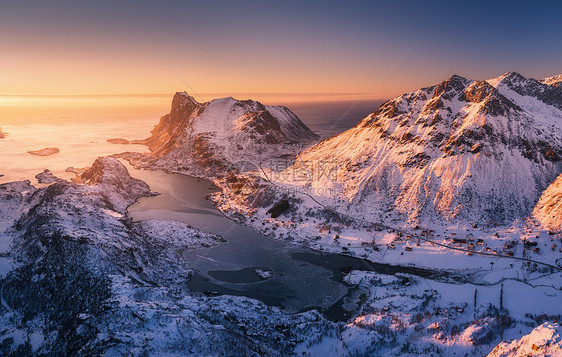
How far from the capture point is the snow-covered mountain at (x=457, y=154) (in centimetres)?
9794

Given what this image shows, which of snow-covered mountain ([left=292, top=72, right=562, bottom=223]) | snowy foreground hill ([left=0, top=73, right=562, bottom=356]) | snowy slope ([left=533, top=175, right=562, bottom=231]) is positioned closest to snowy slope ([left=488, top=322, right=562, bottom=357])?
snowy foreground hill ([left=0, top=73, right=562, bottom=356])

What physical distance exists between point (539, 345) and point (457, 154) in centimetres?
9249

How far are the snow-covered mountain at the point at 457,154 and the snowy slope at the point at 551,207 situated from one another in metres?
2.34

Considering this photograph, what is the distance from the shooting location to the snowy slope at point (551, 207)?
8154cm

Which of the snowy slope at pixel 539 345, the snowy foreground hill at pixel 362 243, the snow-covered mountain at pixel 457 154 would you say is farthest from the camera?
the snow-covered mountain at pixel 457 154

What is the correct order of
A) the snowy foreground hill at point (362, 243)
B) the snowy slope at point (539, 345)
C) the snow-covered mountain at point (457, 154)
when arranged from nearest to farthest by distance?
the snowy slope at point (539, 345) < the snowy foreground hill at point (362, 243) < the snow-covered mountain at point (457, 154)

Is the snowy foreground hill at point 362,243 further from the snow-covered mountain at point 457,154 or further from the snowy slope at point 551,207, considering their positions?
the snow-covered mountain at point 457,154

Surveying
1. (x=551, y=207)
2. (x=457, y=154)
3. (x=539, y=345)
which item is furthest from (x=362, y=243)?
(x=539, y=345)

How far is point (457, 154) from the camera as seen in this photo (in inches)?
4304

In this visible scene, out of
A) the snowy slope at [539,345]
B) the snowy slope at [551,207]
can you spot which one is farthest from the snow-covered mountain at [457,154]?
the snowy slope at [539,345]

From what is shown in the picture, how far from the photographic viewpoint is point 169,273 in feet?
238

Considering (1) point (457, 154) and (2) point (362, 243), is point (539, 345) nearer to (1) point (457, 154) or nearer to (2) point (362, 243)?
(2) point (362, 243)

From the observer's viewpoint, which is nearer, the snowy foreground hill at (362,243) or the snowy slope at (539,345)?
the snowy slope at (539,345)

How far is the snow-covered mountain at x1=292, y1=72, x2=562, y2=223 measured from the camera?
9794 centimetres
